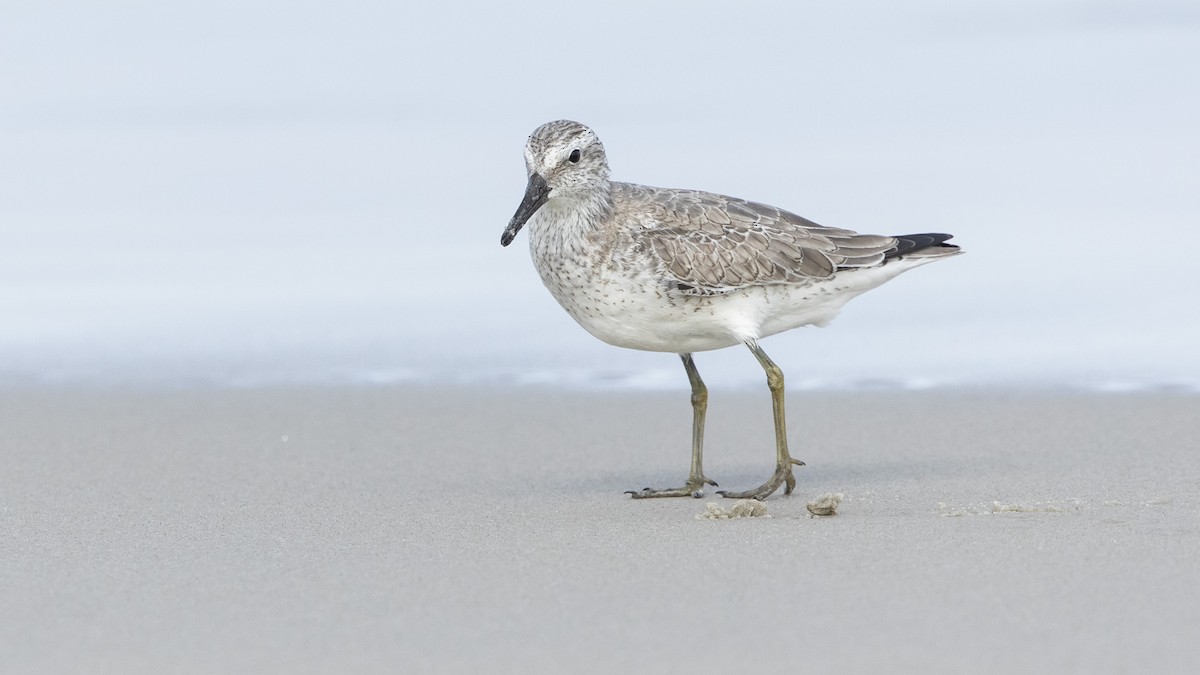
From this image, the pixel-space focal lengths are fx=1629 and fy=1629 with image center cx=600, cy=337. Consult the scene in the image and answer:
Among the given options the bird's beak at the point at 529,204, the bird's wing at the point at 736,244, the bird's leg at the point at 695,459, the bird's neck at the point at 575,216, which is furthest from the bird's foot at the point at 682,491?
the bird's beak at the point at 529,204

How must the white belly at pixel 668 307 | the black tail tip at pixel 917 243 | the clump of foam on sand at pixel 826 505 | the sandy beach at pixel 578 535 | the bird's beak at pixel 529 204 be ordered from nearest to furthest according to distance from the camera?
the sandy beach at pixel 578 535 < the clump of foam on sand at pixel 826 505 < the bird's beak at pixel 529 204 < the white belly at pixel 668 307 < the black tail tip at pixel 917 243

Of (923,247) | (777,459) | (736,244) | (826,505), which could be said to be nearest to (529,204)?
(736,244)

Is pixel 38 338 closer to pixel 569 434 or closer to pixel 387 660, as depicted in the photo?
pixel 569 434

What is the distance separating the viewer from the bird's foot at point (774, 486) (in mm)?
7181

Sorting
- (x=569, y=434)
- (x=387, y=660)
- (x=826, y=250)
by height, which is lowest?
(x=387, y=660)

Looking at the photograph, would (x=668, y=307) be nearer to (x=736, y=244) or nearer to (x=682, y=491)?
(x=736, y=244)

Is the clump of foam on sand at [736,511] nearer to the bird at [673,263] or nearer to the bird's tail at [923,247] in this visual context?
the bird at [673,263]

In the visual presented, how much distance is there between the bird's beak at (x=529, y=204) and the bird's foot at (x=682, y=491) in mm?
1260

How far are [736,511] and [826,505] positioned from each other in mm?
361

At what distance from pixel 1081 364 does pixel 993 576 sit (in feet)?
17.5

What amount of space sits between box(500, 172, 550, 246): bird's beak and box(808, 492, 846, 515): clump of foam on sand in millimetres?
1749

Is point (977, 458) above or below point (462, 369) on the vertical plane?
below

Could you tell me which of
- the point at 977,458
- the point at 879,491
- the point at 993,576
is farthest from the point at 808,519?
the point at 977,458

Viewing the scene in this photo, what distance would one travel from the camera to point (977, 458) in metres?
7.88
